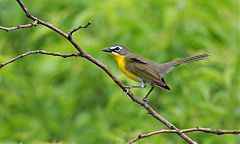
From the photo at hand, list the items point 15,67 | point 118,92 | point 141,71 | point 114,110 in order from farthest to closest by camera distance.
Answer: point 15,67 → point 114,110 → point 118,92 → point 141,71

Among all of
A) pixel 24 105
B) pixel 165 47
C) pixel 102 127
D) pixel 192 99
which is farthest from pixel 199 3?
pixel 24 105

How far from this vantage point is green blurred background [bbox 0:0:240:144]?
4.82 m

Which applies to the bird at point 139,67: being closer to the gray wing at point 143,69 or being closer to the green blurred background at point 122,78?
the gray wing at point 143,69

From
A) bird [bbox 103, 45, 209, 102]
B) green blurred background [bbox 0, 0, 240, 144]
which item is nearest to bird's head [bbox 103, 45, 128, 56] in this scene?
bird [bbox 103, 45, 209, 102]

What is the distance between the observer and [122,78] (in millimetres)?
4484

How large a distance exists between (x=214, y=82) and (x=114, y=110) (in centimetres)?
96

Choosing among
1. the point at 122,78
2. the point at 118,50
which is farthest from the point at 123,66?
the point at 122,78

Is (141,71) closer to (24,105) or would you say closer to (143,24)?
(143,24)

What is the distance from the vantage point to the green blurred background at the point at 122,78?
4820mm

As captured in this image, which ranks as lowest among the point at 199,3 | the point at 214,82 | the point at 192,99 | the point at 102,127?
the point at 102,127

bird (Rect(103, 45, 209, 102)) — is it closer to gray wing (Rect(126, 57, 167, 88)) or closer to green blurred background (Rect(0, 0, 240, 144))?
gray wing (Rect(126, 57, 167, 88))

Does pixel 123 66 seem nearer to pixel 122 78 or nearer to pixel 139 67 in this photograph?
pixel 139 67

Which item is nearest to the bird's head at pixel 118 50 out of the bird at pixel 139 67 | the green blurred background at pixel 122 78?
the bird at pixel 139 67

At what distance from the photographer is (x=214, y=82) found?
529cm
